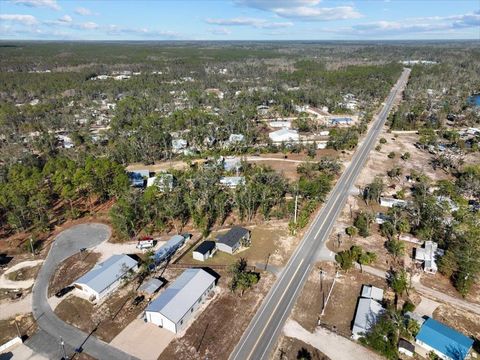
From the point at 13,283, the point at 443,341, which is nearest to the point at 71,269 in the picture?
the point at 13,283

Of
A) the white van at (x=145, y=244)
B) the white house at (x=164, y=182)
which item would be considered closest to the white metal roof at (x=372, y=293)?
the white van at (x=145, y=244)

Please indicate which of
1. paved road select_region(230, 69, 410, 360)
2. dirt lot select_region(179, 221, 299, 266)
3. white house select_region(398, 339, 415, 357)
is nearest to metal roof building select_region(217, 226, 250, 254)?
dirt lot select_region(179, 221, 299, 266)

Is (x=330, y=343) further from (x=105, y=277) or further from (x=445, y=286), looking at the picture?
(x=105, y=277)

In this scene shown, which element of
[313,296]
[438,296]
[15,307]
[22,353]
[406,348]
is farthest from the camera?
[438,296]

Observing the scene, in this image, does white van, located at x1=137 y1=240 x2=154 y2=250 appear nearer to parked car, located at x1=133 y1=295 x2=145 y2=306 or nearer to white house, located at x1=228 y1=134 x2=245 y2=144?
parked car, located at x1=133 y1=295 x2=145 y2=306

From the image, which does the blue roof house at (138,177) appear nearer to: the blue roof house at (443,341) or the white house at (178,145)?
the white house at (178,145)
